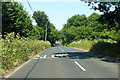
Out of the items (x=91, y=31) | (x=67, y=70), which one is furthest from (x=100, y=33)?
(x=67, y=70)

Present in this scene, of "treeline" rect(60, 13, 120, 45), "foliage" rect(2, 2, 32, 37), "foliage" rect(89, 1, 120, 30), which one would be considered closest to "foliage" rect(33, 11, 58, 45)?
"treeline" rect(60, 13, 120, 45)

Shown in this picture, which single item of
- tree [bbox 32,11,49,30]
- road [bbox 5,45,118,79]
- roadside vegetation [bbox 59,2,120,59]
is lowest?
road [bbox 5,45,118,79]

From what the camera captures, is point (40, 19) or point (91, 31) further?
point (40, 19)

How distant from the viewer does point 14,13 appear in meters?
32.0

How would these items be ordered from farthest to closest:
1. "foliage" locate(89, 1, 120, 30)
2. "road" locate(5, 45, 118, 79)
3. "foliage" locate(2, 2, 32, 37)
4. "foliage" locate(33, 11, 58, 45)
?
1. "foliage" locate(33, 11, 58, 45)
2. "foliage" locate(2, 2, 32, 37)
3. "foliage" locate(89, 1, 120, 30)
4. "road" locate(5, 45, 118, 79)

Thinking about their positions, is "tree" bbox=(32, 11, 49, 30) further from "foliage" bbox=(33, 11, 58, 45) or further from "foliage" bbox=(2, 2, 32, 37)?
"foliage" bbox=(2, 2, 32, 37)

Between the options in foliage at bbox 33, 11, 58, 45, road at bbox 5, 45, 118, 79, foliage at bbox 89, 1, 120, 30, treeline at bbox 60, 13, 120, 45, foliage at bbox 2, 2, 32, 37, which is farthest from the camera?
foliage at bbox 33, 11, 58, 45

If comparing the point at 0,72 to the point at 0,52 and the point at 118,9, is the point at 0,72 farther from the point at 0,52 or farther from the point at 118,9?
the point at 118,9

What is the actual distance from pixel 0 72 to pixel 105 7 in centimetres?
1263

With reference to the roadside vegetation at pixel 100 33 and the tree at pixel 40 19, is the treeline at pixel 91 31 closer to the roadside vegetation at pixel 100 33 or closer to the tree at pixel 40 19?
the roadside vegetation at pixel 100 33

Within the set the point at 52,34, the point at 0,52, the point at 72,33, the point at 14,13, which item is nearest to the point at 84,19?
the point at 72,33

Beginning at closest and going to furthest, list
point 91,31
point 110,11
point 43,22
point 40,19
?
1. point 110,11
2. point 91,31
3. point 43,22
4. point 40,19

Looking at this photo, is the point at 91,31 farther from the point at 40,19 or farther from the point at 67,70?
the point at 67,70

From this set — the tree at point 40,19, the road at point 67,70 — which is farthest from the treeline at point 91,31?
the road at point 67,70
